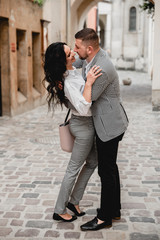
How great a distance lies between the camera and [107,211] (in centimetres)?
379

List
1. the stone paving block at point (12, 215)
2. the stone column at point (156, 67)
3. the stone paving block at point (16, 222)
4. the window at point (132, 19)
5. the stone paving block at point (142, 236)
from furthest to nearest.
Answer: the window at point (132, 19) < the stone column at point (156, 67) < the stone paving block at point (12, 215) < the stone paving block at point (16, 222) < the stone paving block at point (142, 236)

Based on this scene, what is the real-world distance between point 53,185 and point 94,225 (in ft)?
4.56

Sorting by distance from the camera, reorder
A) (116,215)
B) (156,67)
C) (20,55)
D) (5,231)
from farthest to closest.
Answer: (20,55), (156,67), (116,215), (5,231)

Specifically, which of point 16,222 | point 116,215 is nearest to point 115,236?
point 116,215

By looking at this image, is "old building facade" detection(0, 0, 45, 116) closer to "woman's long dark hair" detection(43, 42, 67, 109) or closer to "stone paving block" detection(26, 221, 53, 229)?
"woman's long dark hair" detection(43, 42, 67, 109)

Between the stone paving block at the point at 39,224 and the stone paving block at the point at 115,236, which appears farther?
the stone paving block at the point at 39,224

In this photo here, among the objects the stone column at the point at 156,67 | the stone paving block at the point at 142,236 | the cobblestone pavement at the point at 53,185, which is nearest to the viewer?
the stone paving block at the point at 142,236

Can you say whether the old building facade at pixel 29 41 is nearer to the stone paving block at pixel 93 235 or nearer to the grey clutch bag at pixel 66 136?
the grey clutch bag at pixel 66 136

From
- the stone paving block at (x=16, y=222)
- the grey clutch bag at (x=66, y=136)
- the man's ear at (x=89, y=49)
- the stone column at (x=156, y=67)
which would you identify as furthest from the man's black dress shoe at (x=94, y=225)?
the stone column at (x=156, y=67)

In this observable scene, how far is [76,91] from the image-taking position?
344 centimetres

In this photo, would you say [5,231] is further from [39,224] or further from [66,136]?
[66,136]

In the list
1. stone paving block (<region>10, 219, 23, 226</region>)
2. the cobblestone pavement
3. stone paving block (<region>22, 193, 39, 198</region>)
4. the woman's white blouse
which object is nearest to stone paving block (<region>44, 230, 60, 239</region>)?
the cobblestone pavement

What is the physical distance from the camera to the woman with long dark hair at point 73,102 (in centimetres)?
340

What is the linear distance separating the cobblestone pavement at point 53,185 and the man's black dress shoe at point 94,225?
0.05 m
